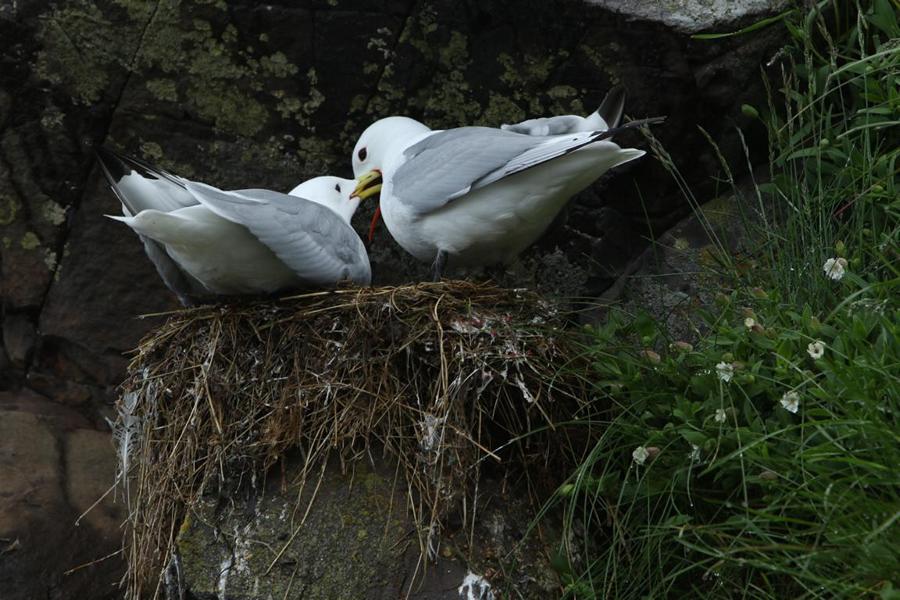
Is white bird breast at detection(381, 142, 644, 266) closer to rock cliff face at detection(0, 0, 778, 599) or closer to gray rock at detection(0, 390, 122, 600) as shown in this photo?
rock cliff face at detection(0, 0, 778, 599)

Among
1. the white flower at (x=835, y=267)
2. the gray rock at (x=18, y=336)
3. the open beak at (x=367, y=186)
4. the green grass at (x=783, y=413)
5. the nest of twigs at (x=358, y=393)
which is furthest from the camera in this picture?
the gray rock at (x=18, y=336)

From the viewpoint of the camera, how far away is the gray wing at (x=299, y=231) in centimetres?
326

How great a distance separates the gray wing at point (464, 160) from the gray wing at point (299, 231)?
223 millimetres

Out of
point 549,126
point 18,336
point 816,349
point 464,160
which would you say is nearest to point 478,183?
point 464,160

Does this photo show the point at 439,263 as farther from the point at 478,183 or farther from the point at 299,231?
the point at 299,231

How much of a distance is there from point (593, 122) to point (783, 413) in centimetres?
116

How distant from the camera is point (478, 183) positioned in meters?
3.42

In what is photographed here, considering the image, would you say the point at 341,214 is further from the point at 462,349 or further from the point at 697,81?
the point at 697,81

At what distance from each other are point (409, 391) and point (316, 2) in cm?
131

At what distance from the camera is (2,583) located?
3.59m

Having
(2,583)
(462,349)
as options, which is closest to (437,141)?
(462,349)

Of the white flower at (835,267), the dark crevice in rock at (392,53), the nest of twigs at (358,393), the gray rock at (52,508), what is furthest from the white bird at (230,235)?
the white flower at (835,267)

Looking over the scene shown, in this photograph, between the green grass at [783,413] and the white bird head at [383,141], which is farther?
the white bird head at [383,141]

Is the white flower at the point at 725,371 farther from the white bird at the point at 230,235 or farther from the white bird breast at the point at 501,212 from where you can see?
the white bird at the point at 230,235
